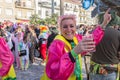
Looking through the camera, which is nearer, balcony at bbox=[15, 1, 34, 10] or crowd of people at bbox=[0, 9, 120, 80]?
crowd of people at bbox=[0, 9, 120, 80]

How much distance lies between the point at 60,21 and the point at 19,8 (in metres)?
73.5

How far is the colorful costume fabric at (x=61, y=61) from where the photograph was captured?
2.88 meters

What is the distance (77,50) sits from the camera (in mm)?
2676

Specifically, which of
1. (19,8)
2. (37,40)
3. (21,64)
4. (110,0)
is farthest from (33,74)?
(19,8)

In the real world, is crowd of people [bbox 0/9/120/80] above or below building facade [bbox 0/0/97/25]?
above

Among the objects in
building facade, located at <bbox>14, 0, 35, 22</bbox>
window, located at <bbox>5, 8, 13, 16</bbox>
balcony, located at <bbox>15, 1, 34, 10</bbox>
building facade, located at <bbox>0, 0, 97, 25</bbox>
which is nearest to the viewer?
building facade, located at <bbox>0, 0, 97, 25</bbox>

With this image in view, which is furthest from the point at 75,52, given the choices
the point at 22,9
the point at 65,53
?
the point at 22,9

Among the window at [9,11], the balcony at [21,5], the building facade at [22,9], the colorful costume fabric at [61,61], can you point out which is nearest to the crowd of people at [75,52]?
the colorful costume fabric at [61,61]

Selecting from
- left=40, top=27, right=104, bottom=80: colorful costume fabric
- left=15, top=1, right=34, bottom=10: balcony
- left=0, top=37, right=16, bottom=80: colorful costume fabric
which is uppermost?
left=40, top=27, right=104, bottom=80: colorful costume fabric

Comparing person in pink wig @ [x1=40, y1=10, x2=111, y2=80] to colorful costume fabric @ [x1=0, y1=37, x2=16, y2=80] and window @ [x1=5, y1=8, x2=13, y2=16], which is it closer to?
colorful costume fabric @ [x1=0, y1=37, x2=16, y2=80]

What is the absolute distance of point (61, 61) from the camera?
2.90 metres

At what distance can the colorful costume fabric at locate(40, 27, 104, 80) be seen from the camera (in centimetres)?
288

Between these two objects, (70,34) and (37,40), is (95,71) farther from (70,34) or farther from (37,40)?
(37,40)

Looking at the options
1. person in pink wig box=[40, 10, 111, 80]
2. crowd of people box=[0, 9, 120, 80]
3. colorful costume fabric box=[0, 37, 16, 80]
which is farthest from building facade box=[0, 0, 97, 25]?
person in pink wig box=[40, 10, 111, 80]
